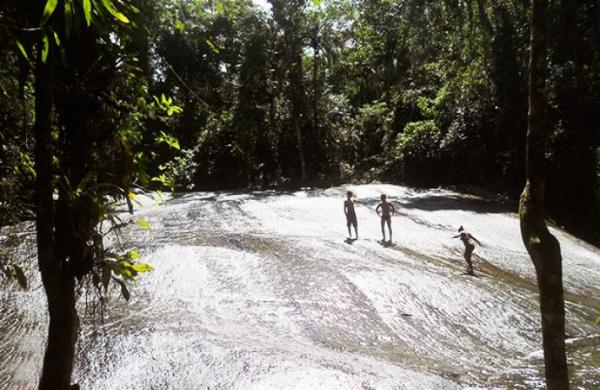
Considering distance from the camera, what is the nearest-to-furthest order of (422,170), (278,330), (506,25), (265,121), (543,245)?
(543,245) < (278,330) < (506,25) < (422,170) < (265,121)

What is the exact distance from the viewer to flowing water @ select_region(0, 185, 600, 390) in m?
7.30

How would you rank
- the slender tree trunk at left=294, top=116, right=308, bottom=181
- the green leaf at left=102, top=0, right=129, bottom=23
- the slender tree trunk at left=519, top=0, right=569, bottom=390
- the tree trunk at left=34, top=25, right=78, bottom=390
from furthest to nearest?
the slender tree trunk at left=294, top=116, right=308, bottom=181 < the slender tree trunk at left=519, top=0, right=569, bottom=390 < the tree trunk at left=34, top=25, right=78, bottom=390 < the green leaf at left=102, top=0, right=129, bottom=23

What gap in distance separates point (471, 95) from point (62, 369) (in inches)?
1086

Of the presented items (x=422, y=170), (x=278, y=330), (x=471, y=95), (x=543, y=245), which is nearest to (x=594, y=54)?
(x=471, y=95)

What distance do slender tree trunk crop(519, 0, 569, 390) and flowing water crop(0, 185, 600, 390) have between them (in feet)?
10.1

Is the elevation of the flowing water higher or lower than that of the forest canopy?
lower

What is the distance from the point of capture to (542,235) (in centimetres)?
438

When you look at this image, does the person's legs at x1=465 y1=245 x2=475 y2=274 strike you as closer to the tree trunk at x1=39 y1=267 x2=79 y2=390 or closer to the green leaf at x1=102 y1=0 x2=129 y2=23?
the tree trunk at x1=39 y1=267 x2=79 y2=390

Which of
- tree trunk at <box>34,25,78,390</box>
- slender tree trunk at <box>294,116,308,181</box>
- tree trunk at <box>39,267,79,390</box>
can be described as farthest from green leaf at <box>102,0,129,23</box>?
slender tree trunk at <box>294,116,308,181</box>

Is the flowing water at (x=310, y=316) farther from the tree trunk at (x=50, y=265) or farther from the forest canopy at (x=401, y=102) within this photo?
the forest canopy at (x=401, y=102)

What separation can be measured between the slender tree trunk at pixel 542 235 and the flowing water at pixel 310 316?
307cm

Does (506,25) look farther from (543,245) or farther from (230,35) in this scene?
(543,245)

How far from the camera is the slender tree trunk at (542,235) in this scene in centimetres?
435

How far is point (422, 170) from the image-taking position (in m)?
30.1
